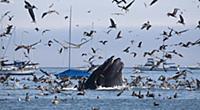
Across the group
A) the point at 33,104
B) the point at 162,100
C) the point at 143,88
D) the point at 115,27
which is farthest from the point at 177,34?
the point at 143,88

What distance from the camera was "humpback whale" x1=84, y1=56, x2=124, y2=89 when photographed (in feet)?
426

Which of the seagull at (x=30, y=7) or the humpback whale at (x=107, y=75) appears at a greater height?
the humpback whale at (x=107, y=75)

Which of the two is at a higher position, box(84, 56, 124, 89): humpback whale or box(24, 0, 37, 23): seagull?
box(84, 56, 124, 89): humpback whale

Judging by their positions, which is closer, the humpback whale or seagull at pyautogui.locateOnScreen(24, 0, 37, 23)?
seagull at pyautogui.locateOnScreen(24, 0, 37, 23)

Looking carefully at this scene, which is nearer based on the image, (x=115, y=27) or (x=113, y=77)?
(x=115, y=27)

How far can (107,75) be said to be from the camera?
131000mm

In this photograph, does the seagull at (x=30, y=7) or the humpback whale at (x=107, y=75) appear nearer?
the seagull at (x=30, y=7)

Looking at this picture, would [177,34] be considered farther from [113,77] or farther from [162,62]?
[113,77]

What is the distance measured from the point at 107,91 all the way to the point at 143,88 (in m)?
11.9

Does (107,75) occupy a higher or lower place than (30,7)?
higher

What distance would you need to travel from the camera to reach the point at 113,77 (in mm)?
132375

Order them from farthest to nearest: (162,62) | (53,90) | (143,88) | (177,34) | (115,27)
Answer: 1. (143,88)
2. (53,90)
3. (162,62)
4. (115,27)
5. (177,34)

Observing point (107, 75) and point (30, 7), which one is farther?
point (107, 75)

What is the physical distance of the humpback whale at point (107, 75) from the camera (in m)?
130
